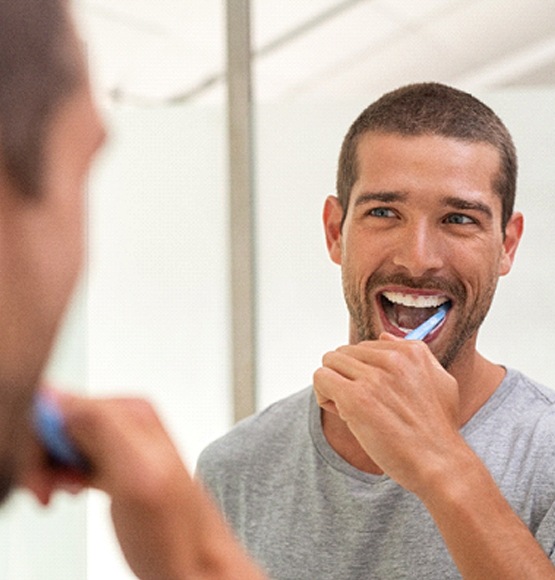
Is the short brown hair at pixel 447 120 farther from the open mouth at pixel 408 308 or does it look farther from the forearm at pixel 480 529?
the forearm at pixel 480 529

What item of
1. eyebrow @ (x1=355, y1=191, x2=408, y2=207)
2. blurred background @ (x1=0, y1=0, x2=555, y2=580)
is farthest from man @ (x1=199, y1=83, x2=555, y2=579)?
blurred background @ (x1=0, y1=0, x2=555, y2=580)

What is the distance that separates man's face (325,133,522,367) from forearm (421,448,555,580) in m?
0.21

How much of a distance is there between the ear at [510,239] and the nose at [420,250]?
104 mm

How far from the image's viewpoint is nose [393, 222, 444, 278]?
0.84m

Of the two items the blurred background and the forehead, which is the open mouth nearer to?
the forehead

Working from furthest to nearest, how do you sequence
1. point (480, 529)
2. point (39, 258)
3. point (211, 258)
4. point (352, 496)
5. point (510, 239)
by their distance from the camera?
point (211, 258), point (510, 239), point (352, 496), point (480, 529), point (39, 258)

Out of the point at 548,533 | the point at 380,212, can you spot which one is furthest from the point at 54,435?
the point at 380,212

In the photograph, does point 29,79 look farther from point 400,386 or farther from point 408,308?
point 408,308

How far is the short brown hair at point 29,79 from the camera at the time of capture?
5.0 inches

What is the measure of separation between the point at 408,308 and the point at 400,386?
183mm

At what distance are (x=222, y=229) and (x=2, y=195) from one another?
122 centimetres

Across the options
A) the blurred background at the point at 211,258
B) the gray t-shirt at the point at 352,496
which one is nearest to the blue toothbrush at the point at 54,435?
the gray t-shirt at the point at 352,496

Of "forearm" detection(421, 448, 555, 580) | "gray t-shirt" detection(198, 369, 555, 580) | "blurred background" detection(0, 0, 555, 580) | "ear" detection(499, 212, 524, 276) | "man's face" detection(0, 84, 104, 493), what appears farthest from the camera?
"blurred background" detection(0, 0, 555, 580)

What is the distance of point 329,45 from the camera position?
5.66 feet
